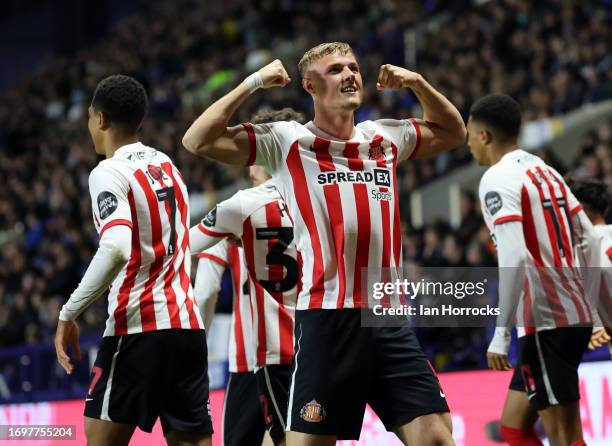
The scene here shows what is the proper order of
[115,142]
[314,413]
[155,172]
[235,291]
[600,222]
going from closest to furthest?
1. [314,413]
2. [155,172]
3. [115,142]
4. [235,291]
5. [600,222]

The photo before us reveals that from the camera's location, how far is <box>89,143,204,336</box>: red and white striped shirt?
179 inches

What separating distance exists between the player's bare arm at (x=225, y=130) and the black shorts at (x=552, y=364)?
1.81 meters

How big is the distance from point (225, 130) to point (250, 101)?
1373 cm

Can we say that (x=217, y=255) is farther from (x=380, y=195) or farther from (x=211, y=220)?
(x=380, y=195)

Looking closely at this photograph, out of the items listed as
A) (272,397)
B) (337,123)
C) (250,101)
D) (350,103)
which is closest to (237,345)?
(272,397)

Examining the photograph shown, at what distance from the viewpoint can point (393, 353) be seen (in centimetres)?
426

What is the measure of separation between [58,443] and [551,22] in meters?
10.4

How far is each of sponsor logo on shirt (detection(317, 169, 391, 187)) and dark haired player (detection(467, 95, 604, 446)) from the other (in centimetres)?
94

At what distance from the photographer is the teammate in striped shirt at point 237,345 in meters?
5.45

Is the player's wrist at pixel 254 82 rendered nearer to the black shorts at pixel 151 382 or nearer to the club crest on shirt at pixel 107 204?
the club crest on shirt at pixel 107 204

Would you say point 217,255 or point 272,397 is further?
point 217,255

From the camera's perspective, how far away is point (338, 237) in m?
4.33

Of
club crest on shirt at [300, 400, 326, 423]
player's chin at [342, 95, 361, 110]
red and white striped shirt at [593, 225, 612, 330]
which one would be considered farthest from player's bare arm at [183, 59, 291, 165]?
red and white striped shirt at [593, 225, 612, 330]

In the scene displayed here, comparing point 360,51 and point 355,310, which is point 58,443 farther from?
point 360,51
